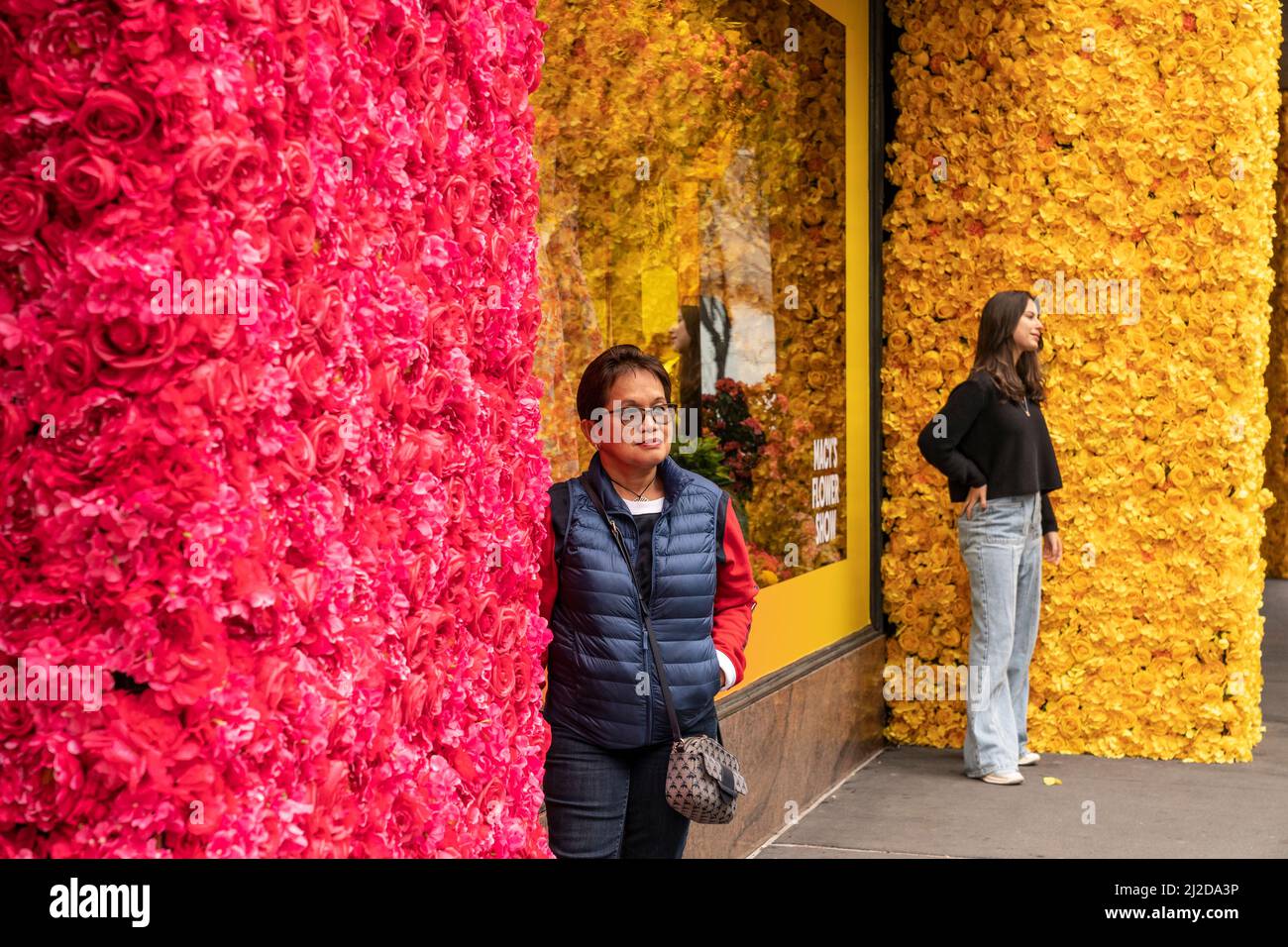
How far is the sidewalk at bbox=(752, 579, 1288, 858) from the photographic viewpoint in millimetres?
6199

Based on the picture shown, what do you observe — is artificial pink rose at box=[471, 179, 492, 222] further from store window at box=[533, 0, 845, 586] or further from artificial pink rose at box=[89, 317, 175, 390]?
store window at box=[533, 0, 845, 586]

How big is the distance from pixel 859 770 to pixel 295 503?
18.6ft

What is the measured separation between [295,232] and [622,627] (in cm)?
151

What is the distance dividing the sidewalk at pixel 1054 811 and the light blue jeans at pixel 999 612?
0.21 meters

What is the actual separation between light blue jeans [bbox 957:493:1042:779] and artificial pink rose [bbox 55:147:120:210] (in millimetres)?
5604

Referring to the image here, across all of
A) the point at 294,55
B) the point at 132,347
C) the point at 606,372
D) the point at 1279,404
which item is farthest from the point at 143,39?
the point at 1279,404

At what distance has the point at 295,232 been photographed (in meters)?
2.43

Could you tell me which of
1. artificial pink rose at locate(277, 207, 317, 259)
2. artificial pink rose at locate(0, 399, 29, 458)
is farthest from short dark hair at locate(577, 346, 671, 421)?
artificial pink rose at locate(0, 399, 29, 458)

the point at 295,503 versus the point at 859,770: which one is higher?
the point at 295,503

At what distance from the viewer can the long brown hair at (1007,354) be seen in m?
7.17

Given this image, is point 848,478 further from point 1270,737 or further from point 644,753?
point 644,753
